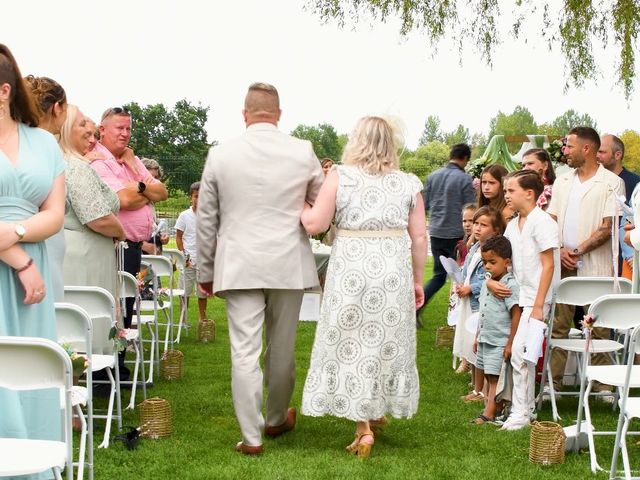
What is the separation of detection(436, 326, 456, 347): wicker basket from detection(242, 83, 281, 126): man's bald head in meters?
4.65

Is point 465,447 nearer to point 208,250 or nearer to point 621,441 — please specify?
point 621,441

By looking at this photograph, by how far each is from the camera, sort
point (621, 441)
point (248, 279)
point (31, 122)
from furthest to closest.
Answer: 1. point (248, 279)
2. point (621, 441)
3. point (31, 122)

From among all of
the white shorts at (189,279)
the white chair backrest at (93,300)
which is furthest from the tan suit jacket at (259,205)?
the white shorts at (189,279)

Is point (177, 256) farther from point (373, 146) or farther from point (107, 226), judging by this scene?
point (373, 146)

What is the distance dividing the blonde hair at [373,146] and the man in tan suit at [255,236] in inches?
10.5

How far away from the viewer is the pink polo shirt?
273 inches

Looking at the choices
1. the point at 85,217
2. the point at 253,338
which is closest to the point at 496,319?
the point at 253,338

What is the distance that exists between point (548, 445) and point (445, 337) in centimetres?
443

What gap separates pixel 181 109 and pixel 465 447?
60837mm

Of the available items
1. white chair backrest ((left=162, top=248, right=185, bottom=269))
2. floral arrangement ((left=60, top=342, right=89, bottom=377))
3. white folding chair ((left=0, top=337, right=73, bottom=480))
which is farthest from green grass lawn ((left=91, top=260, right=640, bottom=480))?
white chair backrest ((left=162, top=248, right=185, bottom=269))

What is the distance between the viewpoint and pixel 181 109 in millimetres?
64875

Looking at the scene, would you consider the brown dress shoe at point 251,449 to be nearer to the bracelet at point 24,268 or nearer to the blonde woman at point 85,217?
the blonde woman at point 85,217

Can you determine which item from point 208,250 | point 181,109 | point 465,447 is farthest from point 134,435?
point 181,109

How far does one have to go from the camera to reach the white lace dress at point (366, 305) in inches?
215
